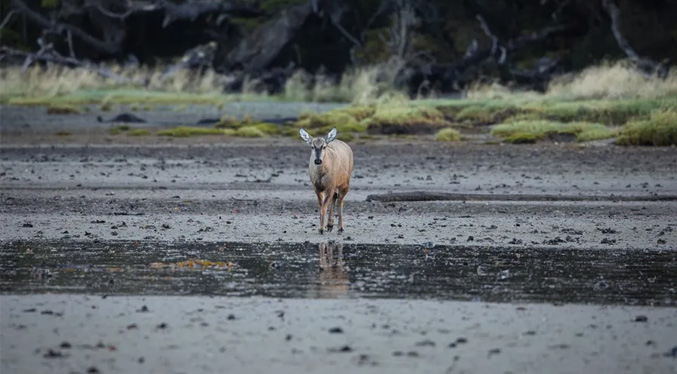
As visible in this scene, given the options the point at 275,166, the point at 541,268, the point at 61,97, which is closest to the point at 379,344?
the point at 541,268

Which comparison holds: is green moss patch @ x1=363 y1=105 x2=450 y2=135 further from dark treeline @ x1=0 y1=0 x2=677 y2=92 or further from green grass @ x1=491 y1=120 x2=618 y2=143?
dark treeline @ x1=0 y1=0 x2=677 y2=92

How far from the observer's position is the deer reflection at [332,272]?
10.9 meters

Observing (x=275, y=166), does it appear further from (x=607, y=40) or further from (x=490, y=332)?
(x=607, y=40)

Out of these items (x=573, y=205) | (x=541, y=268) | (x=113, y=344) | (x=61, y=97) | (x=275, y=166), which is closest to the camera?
(x=113, y=344)

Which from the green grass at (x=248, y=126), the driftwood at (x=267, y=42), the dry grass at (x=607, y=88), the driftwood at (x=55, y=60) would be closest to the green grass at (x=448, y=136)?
the green grass at (x=248, y=126)

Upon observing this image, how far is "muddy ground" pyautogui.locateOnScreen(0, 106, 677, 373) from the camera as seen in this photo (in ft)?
28.2

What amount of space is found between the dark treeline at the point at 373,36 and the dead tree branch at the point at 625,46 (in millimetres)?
77

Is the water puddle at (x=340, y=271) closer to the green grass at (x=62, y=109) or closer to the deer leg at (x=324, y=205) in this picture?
the deer leg at (x=324, y=205)

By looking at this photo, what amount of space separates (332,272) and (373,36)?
48612mm

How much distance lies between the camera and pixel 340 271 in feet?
39.9

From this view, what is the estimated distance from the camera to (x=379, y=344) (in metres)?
8.80

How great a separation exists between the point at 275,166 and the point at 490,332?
1672 centimetres

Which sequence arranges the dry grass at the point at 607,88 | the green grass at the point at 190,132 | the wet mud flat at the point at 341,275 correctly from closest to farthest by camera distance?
1. the wet mud flat at the point at 341,275
2. the green grass at the point at 190,132
3. the dry grass at the point at 607,88

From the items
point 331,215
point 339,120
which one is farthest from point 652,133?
point 331,215
